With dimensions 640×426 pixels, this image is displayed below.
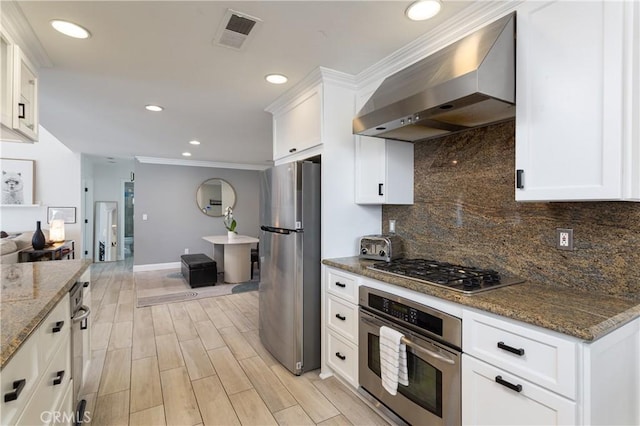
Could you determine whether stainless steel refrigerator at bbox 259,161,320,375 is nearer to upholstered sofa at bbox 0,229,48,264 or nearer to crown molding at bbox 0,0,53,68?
crown molding at bbox 0,0,53,68

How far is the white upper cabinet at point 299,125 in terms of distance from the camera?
2.55 m

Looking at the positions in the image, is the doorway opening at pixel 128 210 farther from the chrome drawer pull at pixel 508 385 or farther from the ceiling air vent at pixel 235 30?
the chrome drawer pull at pixel 508 385

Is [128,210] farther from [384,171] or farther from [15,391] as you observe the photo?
[15,391]

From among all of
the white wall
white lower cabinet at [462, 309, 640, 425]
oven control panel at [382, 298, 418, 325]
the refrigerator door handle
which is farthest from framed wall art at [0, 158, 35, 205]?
white lower cabinet at [462, 309, 640, 425]

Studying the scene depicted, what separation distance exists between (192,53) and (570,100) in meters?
2.15

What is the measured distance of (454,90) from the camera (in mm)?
1517

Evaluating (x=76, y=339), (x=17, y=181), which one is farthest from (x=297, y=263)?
(x=17, y=181)

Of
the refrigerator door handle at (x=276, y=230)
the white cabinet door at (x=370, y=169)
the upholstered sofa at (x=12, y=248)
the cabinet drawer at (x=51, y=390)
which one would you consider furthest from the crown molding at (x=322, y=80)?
the upholstered sofa at (x=12, y=248)

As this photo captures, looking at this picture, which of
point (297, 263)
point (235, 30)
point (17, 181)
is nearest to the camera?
point (235, 30)

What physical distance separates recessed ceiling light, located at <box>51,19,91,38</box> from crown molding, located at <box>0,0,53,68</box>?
0.44 ft

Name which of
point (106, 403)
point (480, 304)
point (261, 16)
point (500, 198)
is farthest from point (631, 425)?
point (106, 403)

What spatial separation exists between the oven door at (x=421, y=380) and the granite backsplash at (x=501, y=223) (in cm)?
69

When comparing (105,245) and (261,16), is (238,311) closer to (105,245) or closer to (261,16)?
(261,16)

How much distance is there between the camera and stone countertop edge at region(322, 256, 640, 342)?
1145 millimetres
